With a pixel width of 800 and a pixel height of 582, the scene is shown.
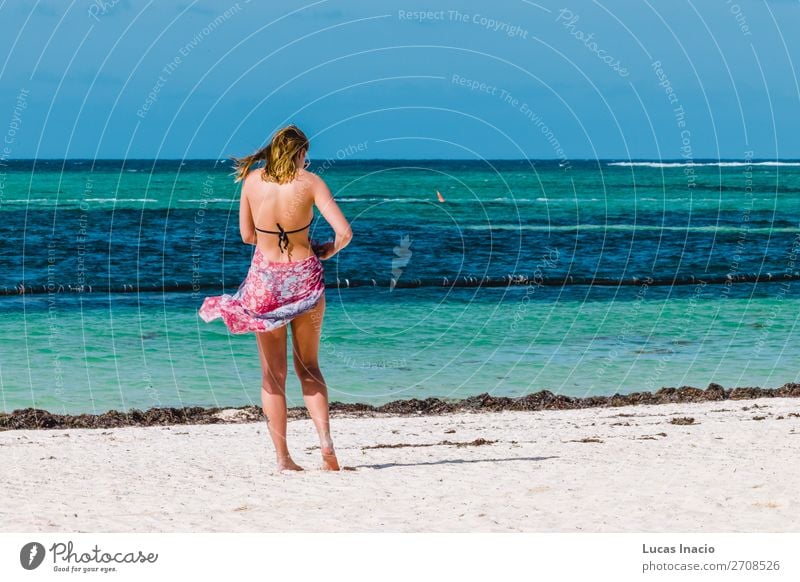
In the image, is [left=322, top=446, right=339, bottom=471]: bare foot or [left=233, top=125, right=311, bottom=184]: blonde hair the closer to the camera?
[left=233, top=125, right=311, bottom=184]: blonde hair

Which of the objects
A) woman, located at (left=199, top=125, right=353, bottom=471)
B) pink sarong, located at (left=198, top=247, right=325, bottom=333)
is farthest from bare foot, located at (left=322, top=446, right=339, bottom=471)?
pink sarong, located at (left=198, top=247, right=325, bottom=333)

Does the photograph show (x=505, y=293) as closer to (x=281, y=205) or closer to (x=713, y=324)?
(x=713, y=324)

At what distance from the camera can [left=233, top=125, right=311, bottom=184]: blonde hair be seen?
24.7ft

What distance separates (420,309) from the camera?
2014 centimetres

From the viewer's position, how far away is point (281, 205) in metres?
7.52

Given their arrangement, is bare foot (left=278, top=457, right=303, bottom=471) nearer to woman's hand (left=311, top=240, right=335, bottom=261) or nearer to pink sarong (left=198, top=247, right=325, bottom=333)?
pink sarong (left=198, top=247, right=325, bottom=333)

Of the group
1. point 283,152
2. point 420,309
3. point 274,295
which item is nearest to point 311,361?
A: point 274,295

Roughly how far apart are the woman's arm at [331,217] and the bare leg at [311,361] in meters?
0.39

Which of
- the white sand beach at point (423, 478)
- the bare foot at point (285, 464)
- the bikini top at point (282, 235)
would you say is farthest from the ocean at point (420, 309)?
the bikini top at point (282, 235)

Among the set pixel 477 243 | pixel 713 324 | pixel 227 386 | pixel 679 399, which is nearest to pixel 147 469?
pixel 227 386

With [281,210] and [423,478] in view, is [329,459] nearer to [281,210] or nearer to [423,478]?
[423,478]

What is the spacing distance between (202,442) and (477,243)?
25.4m

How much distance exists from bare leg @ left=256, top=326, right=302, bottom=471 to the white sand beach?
0.65 feet

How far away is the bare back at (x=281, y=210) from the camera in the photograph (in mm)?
7520
